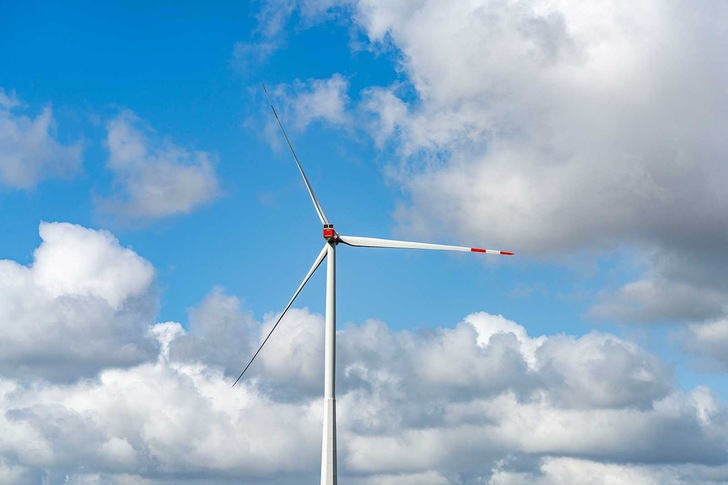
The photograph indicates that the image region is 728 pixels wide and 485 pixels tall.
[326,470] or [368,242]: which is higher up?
[368,242]

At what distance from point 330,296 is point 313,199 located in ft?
46.3

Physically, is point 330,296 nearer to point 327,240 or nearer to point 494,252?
point 327,240

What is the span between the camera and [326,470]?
4328 inches

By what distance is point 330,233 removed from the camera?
121438 millimetres

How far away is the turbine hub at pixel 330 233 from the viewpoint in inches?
4779

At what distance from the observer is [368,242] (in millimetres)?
124750

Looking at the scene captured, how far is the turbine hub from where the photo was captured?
121375mm

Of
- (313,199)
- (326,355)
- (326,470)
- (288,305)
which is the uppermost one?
(313,199)

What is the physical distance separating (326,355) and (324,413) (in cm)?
589

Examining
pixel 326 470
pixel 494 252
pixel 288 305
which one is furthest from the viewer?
pixel 288 305

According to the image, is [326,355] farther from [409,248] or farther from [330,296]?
[409,248]

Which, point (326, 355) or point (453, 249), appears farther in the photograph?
point (453, 249)

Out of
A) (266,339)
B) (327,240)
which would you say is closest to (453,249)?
(327,240)

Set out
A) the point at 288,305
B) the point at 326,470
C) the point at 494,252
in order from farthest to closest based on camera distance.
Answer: the point at 288,305 → the point at 494,252 → the point at 326,470
